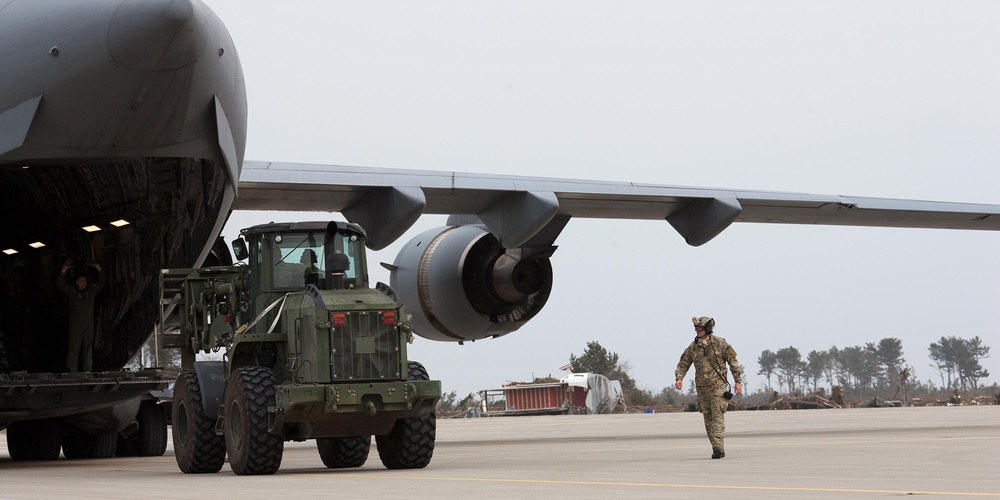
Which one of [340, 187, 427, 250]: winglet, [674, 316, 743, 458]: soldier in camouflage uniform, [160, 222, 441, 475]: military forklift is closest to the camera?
[160, 222, 441, 475]: military forklift

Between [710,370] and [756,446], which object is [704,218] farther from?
[710,370]

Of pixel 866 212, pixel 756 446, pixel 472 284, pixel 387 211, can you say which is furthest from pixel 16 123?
pixel 866 212

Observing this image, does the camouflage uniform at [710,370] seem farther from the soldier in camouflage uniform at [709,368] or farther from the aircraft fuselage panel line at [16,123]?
the aircraft fuselage panel line at [16,123]

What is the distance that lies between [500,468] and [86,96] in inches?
172

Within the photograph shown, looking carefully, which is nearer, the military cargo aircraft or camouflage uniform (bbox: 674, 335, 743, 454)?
the military cargo aircraft

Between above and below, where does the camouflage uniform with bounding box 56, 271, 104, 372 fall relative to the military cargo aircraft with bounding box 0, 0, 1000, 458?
below

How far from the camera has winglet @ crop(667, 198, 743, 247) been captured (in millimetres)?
15539

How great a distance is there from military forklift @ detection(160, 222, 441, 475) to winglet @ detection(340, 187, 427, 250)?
324cm

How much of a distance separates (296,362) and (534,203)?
561 centimetres

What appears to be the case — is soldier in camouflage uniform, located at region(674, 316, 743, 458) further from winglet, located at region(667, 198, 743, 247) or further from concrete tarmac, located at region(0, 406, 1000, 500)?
winglet, located at region(667, 198, 743, 247)

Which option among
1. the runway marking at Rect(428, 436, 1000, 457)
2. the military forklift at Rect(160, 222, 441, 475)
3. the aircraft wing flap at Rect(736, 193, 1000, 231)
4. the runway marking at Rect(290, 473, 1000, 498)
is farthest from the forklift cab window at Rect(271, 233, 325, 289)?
the aircraft wing flap at Rect(736, 193, 1000, 231)

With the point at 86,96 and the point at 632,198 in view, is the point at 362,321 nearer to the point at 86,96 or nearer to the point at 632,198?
the point at 86,96

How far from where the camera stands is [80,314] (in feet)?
43.1

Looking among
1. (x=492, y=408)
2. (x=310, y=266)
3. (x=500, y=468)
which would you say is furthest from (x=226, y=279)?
(x=492, y=408)
